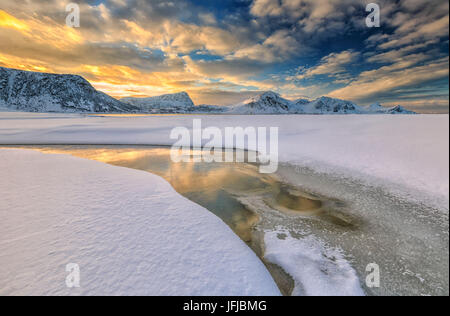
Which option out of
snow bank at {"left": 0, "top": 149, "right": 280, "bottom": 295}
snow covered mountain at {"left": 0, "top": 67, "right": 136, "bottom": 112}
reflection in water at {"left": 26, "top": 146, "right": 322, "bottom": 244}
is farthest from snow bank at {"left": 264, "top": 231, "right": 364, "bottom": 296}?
snow covered mountain at {"left": 0, "top": 67, "right": 136, "bottom": 112}

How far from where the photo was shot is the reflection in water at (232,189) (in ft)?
16.9

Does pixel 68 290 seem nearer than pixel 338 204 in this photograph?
Yes

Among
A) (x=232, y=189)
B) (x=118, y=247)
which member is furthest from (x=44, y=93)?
(x=118, y=247)

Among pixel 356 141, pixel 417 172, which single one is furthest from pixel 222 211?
pixel 356 141

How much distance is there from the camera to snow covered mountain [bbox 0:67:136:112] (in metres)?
143

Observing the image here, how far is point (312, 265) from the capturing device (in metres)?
3.40

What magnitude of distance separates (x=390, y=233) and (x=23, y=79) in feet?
851

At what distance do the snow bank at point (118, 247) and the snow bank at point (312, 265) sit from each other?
1.74ft

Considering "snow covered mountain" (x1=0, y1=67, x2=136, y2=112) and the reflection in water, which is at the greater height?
"snow covered mountain" (x1=0, y1=67, x2=136, y2=112)

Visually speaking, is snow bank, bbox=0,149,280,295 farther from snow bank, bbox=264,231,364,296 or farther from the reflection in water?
the reflection in water

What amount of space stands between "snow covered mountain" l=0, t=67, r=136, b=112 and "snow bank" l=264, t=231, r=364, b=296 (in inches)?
7469

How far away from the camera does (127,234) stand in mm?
3570
